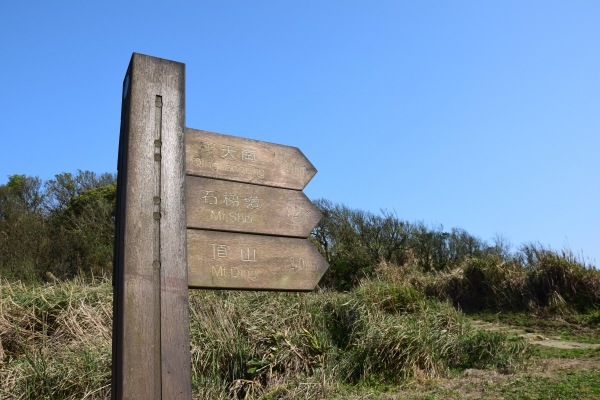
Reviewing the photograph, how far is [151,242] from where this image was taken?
207 centimetres

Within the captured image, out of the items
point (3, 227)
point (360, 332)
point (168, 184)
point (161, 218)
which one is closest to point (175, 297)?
point (161, 218)

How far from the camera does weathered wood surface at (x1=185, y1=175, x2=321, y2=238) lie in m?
2.31

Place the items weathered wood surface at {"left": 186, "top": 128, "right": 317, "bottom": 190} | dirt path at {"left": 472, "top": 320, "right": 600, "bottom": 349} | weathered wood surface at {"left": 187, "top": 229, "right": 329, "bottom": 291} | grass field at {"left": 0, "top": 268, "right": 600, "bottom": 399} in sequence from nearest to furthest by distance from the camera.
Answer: weathered wood surface at {"left": 187, "top": 229, "right": 329, "bottom": 291}
weathered wood surface at {"left": 186, "top": 128, "right": 317, "bottom": 190}
grass field at {"left": 0, "top": 268, "right": 600, "bottom": 399}
dirt path at {"left": 472, "top": 320, "right": 600, "bottom": 349}

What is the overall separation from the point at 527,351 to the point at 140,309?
4.76 m

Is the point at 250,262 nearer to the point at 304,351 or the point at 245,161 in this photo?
the point at 245,161

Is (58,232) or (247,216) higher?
(58,232)

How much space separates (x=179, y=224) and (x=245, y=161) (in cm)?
55

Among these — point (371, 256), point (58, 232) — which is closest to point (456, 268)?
point (371, 256)

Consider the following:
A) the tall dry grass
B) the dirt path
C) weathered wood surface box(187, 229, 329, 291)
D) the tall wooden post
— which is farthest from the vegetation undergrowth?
the tall wooden post

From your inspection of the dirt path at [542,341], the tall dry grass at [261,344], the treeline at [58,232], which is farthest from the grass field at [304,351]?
the treeline at [58,232]

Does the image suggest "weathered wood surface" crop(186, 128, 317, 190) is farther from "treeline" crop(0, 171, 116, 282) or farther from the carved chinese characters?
"treeline" crop(0, 171, 116, 282)

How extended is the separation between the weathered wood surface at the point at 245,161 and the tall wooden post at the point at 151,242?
0.12 m

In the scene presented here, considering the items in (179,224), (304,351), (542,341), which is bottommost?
(542,341)

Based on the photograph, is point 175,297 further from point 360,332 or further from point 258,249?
point 360,332
